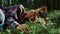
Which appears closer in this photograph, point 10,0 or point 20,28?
point 20,28

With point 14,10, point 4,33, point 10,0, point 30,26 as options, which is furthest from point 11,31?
point 10,0

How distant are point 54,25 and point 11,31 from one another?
101 centimetres

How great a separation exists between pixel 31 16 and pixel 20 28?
0.68 meters

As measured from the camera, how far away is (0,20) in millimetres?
4012

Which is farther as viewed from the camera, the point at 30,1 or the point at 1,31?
the point at 30,1

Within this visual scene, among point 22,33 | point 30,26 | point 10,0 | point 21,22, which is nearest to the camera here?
point 22,33

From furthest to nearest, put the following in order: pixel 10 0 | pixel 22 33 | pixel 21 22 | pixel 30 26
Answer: pixel 10 0 < pixel 21 22 < pixel 30 26 < pixel 22 33

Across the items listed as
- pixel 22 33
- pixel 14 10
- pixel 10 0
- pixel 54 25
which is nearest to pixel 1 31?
pixel 22 33

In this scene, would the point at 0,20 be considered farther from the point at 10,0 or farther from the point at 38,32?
the point at 10,0

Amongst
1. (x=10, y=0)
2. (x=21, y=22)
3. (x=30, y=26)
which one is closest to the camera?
(x=30, y=26)

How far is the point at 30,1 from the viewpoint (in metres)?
6.41

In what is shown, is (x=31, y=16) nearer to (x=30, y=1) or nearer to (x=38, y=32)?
(x=38, y=32)

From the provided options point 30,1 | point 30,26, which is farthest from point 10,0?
point 30,26

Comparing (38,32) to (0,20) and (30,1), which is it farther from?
(30,1)
